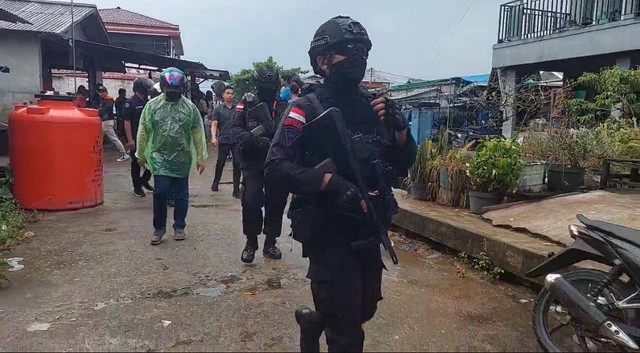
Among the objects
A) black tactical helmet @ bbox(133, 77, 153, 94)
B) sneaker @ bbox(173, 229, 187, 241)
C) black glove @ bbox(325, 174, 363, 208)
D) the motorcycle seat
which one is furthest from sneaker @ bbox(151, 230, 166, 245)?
the motorcycle seat

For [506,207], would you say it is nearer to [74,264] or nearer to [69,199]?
[74,264]

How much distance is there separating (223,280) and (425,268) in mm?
1771

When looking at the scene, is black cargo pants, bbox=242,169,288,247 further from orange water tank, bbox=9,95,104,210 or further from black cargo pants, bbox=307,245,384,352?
orange water tank, bbox=9,95,104,210

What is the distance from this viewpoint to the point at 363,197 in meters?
2.15

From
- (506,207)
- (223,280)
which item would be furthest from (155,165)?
(506,207)

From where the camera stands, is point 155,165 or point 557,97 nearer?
point 155,165

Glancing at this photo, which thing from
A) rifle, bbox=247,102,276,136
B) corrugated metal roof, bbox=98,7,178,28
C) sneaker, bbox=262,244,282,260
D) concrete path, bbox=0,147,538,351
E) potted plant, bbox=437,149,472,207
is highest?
corrugated metal roof, bbox=98,7,178,28

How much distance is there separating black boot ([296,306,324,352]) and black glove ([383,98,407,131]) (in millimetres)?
920

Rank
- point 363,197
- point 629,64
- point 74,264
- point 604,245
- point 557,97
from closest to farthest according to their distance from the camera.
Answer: point 363,197 → point 604,245 → point 74,264 → point 557,97 → point 629,64

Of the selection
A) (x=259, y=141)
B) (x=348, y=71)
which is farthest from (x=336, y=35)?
(x=259, y=141)

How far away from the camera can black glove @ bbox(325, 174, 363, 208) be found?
208 cm

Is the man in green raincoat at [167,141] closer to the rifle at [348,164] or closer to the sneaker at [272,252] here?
the sneaker at [272,252]

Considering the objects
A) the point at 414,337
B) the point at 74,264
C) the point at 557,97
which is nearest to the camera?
the point at 414,337

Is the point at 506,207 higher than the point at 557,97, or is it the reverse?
the point at 557,97
